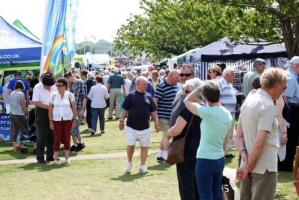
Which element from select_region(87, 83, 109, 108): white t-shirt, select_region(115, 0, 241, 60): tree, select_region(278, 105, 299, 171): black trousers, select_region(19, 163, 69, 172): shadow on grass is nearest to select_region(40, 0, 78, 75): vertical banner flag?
select_region(87, 83, 109, 108): white t-shirt

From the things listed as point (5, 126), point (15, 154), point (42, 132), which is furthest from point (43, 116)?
point (5, 126)

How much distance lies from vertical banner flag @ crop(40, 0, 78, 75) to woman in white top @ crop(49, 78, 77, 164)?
365 centimetres

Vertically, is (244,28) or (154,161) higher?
(244,28)

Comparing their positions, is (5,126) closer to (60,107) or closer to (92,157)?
(92,157)

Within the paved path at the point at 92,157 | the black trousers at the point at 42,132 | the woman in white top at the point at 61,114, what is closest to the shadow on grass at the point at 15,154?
the paved path at the point at 92,157

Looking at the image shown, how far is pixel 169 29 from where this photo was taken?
43.8m

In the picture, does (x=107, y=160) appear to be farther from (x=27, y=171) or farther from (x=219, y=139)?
(x=219, y=139)

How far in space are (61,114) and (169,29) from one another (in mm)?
33390

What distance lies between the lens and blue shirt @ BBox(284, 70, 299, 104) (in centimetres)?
859

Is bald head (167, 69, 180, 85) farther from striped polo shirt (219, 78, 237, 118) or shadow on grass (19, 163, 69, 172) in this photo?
shadow on grass (19, 163, 69, 172)

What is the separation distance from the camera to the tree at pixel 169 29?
101 feet

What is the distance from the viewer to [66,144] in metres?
11.2

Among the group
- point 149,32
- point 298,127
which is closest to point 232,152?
point 298,127

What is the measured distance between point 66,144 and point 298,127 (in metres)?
4.51
